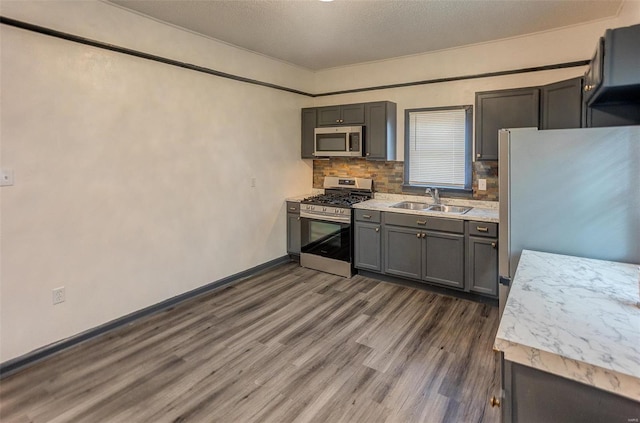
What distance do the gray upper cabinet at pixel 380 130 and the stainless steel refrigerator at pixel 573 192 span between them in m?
2.15

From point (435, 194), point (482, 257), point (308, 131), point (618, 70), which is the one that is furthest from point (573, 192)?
point (308, 131)

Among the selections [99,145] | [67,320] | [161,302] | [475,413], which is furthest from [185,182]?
[475,413]

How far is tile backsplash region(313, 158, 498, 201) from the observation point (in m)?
3.96

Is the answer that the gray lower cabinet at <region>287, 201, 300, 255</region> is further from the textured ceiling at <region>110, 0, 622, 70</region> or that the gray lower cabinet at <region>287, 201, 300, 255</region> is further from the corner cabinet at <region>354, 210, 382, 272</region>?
the textured ceiling at <region>110, 0, 622, 70</region>

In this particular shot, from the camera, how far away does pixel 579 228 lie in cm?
200

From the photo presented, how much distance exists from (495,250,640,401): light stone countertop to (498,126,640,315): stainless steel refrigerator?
0.77 ft

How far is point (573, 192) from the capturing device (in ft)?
6.60

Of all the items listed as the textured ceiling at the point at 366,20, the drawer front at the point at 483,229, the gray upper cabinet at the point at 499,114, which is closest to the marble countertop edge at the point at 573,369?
the drawer front at the point at 483,229

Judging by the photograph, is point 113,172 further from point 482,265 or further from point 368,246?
point 482,265

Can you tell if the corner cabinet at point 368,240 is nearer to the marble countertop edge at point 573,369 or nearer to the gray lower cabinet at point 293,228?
the gray lower cabinet at point 293,228

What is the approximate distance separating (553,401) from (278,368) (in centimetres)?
186

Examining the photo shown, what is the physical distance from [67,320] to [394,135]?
3.91 meters

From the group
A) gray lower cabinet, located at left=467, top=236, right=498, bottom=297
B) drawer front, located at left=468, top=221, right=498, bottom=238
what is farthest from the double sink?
gray lower cabinet, located at left=467, top=236, right=498, bottom=297

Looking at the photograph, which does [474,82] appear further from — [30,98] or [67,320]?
[67,320]
